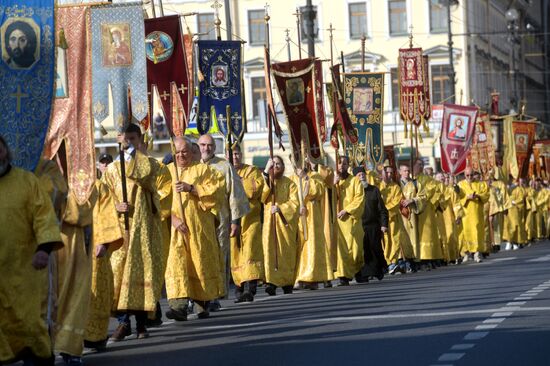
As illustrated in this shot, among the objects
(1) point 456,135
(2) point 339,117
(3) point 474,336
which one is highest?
(2) point 339,117

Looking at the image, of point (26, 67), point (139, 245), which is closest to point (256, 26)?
point (139, 245)

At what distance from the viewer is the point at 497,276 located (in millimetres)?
22141

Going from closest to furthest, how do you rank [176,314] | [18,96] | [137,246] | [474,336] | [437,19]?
[18,96] < [474,336] < [137,246] < [176,314] < [437,19]

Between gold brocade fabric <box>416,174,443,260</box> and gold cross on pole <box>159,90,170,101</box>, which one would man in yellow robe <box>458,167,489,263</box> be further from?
gold cross on pole <box>159,90,170,101</box>

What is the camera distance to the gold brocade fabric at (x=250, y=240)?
65.0 feet

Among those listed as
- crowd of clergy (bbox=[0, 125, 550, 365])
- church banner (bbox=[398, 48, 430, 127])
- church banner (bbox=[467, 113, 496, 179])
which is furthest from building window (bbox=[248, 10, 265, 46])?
crowd of clergy (bbox=[0, 125, 550, 365])

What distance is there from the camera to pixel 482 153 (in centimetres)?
4084

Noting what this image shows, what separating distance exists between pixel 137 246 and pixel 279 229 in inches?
274

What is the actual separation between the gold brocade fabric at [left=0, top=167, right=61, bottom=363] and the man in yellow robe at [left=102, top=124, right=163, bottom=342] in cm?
321

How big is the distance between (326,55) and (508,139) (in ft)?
62.3

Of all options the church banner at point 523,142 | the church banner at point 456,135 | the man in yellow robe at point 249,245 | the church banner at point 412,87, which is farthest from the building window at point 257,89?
the man in yellow robe at point 249,245

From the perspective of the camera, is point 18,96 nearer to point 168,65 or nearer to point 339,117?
point 168,65

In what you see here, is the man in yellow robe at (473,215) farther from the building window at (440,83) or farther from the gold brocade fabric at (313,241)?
the building window at (440,83)

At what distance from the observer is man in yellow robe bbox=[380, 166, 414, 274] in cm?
2716
